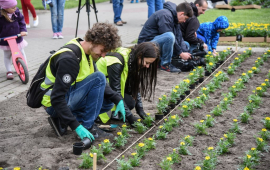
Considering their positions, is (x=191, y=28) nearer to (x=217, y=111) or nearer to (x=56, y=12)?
(x=217, y=111)

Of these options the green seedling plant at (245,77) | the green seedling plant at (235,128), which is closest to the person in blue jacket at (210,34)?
the green seedling plant at (245,77)

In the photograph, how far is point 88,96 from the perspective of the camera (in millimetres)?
3830

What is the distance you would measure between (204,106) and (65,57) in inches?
96.8

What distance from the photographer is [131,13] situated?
14148mm

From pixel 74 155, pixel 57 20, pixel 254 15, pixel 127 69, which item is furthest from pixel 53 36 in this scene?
pixel 254 15

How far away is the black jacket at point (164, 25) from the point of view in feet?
21.2

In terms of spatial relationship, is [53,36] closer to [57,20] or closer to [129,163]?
[57,20]

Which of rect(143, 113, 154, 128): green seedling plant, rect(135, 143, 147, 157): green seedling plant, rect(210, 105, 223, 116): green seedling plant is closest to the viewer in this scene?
rect(135, 143, 147, 157): green seedling plant

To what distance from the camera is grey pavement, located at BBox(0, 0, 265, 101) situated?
5998mm

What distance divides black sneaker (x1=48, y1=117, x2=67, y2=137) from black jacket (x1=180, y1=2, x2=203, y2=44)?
12.6 feet

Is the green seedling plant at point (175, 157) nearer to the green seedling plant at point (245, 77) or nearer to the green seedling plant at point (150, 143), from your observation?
the green seedling plant at point (150, 143)

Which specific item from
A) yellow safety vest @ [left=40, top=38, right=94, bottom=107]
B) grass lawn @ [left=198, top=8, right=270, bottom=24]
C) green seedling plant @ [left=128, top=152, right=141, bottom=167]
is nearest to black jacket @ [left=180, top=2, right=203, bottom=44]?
yellow safety vest @ [left=40, top=38, right=94, bottom=107]

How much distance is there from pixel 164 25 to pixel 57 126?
3.15 meters

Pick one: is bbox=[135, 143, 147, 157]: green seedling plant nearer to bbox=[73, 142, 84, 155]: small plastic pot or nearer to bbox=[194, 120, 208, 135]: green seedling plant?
bbox=[73, 142, 84, 155]: small plastic pot
